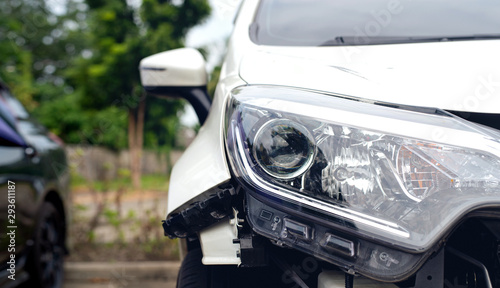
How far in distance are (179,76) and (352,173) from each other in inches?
36.4

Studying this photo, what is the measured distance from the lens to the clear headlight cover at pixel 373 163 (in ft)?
3.12

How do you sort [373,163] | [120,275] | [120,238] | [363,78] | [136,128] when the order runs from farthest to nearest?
[136,128] → [120,238] → [120,275] → [363,78] → [373,163]

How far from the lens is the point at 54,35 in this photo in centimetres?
3198

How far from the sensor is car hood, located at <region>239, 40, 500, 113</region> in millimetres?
1122

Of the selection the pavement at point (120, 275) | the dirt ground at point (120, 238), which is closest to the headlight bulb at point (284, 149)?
the pavement at point (120, 275)

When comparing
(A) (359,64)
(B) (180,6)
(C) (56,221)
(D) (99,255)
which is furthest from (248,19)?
(B) (180,6)

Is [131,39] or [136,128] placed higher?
[131,39]

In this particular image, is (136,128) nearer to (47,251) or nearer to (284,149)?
(47,251)

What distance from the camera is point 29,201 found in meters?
2.82

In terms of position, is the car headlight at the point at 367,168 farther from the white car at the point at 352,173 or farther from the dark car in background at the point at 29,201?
the dark car in background at the point at 29,201

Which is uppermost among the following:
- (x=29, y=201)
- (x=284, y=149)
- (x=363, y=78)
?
(x=363, y=78)

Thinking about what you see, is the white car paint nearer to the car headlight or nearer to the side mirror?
the car headlight

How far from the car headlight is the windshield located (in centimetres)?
57

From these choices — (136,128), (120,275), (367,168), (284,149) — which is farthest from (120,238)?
(136,128)
